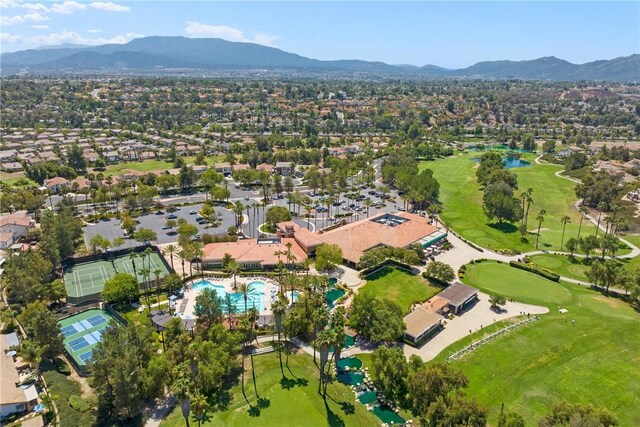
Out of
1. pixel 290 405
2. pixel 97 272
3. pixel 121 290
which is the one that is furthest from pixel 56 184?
pixel 290 405

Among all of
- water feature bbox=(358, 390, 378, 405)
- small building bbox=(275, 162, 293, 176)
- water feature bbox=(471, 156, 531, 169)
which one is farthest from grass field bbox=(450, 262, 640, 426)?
water feature bbox=(471, 156, 531, 169)

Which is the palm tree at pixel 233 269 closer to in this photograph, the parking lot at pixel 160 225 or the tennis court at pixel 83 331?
the tennis court at pixel 83 331

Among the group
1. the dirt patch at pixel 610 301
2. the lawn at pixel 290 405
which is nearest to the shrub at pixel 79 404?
the lawn at pixel 290 405

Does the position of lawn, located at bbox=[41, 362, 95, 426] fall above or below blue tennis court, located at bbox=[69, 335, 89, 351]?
above

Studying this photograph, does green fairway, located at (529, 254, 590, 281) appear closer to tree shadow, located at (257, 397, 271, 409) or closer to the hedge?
the hedge

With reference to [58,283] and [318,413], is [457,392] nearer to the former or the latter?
[318,413]

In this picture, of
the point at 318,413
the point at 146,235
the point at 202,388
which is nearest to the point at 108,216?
the point at 146,235
